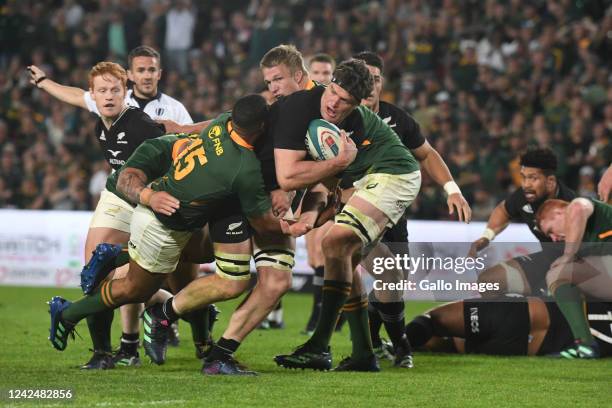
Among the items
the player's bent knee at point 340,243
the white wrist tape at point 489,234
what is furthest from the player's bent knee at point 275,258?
the white wrist tape at point 489,234

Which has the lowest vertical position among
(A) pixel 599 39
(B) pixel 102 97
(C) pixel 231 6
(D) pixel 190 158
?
(D) pixel 190 158

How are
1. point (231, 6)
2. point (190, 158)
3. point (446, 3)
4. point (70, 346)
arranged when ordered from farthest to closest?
point (231, 6) < point (446, 3) < point (70, 346) < point (190, 158)

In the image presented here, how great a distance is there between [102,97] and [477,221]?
8825 millimetres

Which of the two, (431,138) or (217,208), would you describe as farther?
(431,138)

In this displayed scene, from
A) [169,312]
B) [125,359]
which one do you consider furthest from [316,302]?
[169,312]

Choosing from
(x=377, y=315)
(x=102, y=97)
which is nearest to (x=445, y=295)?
(x=377, y=315)

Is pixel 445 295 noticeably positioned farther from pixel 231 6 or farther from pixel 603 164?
pixel 231 6

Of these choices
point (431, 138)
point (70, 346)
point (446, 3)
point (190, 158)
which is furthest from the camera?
point (446, 3)

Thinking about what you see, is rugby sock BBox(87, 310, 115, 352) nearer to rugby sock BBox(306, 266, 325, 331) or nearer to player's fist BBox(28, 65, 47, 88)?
player's fist BBox(28, 65, 47, 88)

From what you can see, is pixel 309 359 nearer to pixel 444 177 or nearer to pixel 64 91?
pixel 444 177

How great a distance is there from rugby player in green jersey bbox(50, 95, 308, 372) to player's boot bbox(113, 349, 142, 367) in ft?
1.79

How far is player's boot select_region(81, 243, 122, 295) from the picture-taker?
7.75 meters

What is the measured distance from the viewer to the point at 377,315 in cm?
885

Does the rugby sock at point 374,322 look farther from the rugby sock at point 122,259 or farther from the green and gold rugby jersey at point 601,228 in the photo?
the rugby sock at point 122,259
